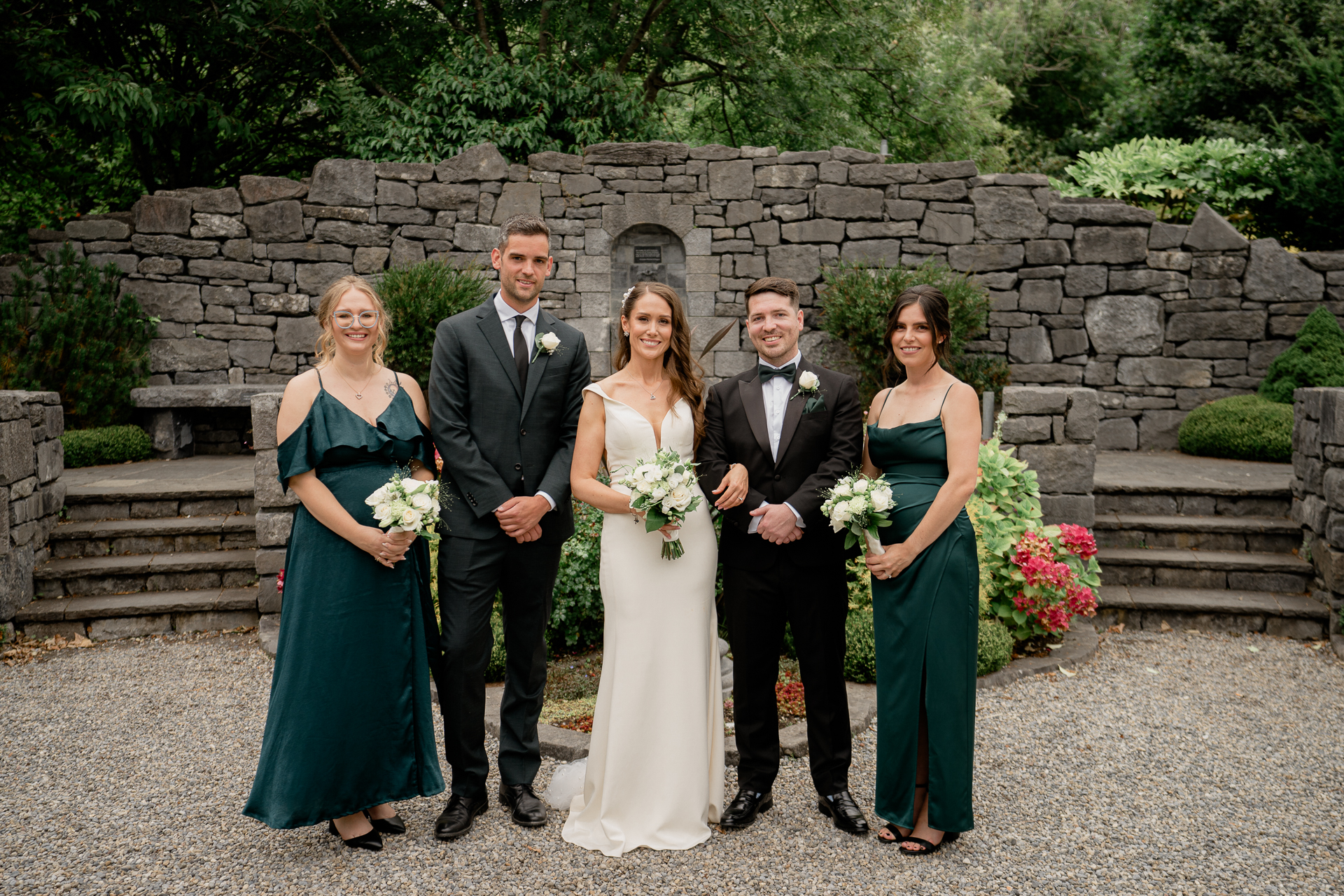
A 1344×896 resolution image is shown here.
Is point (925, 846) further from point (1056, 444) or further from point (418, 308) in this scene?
point (418, 308)

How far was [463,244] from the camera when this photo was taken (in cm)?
928

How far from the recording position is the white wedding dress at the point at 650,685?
3.10m

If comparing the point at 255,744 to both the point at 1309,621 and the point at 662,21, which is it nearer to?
the point at 1309,621

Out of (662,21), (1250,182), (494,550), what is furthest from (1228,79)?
(494,550)

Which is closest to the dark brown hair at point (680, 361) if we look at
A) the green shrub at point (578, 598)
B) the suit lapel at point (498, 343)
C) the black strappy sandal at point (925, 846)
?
the suit lapel at point (498, 343)

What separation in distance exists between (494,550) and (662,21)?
10267 mm

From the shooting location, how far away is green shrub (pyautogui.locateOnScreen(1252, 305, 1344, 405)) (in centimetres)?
844

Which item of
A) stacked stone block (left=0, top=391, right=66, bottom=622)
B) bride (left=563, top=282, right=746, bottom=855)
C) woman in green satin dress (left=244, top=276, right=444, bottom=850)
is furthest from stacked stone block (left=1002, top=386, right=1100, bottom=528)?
stacked stone block (left=0, top=391, right=66, bottom=622)

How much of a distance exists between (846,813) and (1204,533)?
4.64 metres

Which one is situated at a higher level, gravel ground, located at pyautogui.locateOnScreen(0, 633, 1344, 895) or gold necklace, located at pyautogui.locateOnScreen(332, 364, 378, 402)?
gold necklace, located at pyautogui.locateOnScreen(332, 364, 378, 402)

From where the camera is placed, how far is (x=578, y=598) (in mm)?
5051

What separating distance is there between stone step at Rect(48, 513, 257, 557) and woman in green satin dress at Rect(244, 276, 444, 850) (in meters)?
3.42

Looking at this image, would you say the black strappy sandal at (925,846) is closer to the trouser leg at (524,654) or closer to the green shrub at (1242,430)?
the trouser leg at (524,654)

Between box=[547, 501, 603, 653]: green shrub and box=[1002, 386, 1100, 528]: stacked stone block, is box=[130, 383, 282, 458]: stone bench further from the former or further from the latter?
box=[1002, 386, 1100, 528]: stacked stone block
